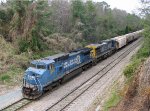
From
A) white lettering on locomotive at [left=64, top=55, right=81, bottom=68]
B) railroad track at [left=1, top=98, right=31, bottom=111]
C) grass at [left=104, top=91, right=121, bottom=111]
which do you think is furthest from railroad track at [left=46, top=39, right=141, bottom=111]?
grass at [left=104, top=91, right=121, bottom=111]

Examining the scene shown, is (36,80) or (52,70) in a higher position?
(52,70)

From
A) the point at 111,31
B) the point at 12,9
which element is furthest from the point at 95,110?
the point at 111,31

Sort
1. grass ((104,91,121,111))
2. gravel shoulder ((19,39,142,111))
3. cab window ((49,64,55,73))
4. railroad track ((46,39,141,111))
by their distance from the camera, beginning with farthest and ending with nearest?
cab window ((49,64,55,73)) < gravel shoulder ((19,39,142,111)) < railroad track ((46,39,141,111)) < grass ((104,91,121,111))

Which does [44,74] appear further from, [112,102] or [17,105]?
[112,102]

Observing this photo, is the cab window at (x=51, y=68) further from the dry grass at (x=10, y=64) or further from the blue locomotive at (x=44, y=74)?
the dry grass at (x=10, y=64)

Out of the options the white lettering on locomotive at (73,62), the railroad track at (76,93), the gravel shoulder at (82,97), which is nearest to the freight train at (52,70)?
the white lettering on locomotive at (73,62)

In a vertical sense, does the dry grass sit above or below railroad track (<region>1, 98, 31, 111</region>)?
above

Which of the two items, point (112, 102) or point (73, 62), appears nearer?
point (112, 102)

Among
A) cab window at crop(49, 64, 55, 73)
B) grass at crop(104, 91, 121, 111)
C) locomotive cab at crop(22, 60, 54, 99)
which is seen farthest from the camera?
cab window at crop(49, 64, 55, 73)

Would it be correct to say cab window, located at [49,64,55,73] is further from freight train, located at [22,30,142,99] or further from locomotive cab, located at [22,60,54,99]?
locomotive cab, located at [22,60,54,99]

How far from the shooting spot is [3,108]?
20.0 m

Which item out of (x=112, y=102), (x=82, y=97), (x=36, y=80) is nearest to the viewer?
(x=112, y=102)

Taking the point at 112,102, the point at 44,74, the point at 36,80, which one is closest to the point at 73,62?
the point at 44,74

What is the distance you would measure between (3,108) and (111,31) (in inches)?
2379
